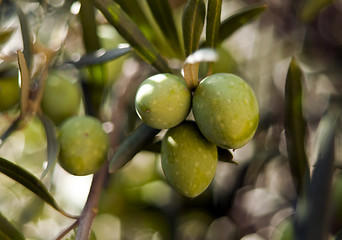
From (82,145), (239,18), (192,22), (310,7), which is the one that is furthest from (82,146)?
(310,7)

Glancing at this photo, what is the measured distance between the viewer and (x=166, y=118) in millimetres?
874

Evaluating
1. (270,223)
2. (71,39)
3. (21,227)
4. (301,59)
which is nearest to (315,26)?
(301,59)

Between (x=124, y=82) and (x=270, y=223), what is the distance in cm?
81

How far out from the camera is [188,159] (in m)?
0.91

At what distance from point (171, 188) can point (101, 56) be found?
75 cm

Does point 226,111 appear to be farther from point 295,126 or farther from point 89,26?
point 89,26

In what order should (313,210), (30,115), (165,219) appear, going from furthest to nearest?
(165,219) → (30,115) → (313,210)

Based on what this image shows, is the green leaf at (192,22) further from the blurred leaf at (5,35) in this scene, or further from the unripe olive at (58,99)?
the blurred leaf at (5,35)

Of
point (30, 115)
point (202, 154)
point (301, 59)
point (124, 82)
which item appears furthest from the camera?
point (301, 59)

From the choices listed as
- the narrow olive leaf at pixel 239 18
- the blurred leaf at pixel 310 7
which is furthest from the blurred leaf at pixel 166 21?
the blurred leaf at pixel 310 7

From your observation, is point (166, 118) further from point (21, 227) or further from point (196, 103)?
point (21, 227)

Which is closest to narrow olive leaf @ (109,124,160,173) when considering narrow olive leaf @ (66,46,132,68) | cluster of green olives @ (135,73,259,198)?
cluster of green olives @ (135,73,259,198)

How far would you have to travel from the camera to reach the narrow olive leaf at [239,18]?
43.9 inches

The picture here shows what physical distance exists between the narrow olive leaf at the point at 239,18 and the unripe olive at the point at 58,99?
545 millimetres
